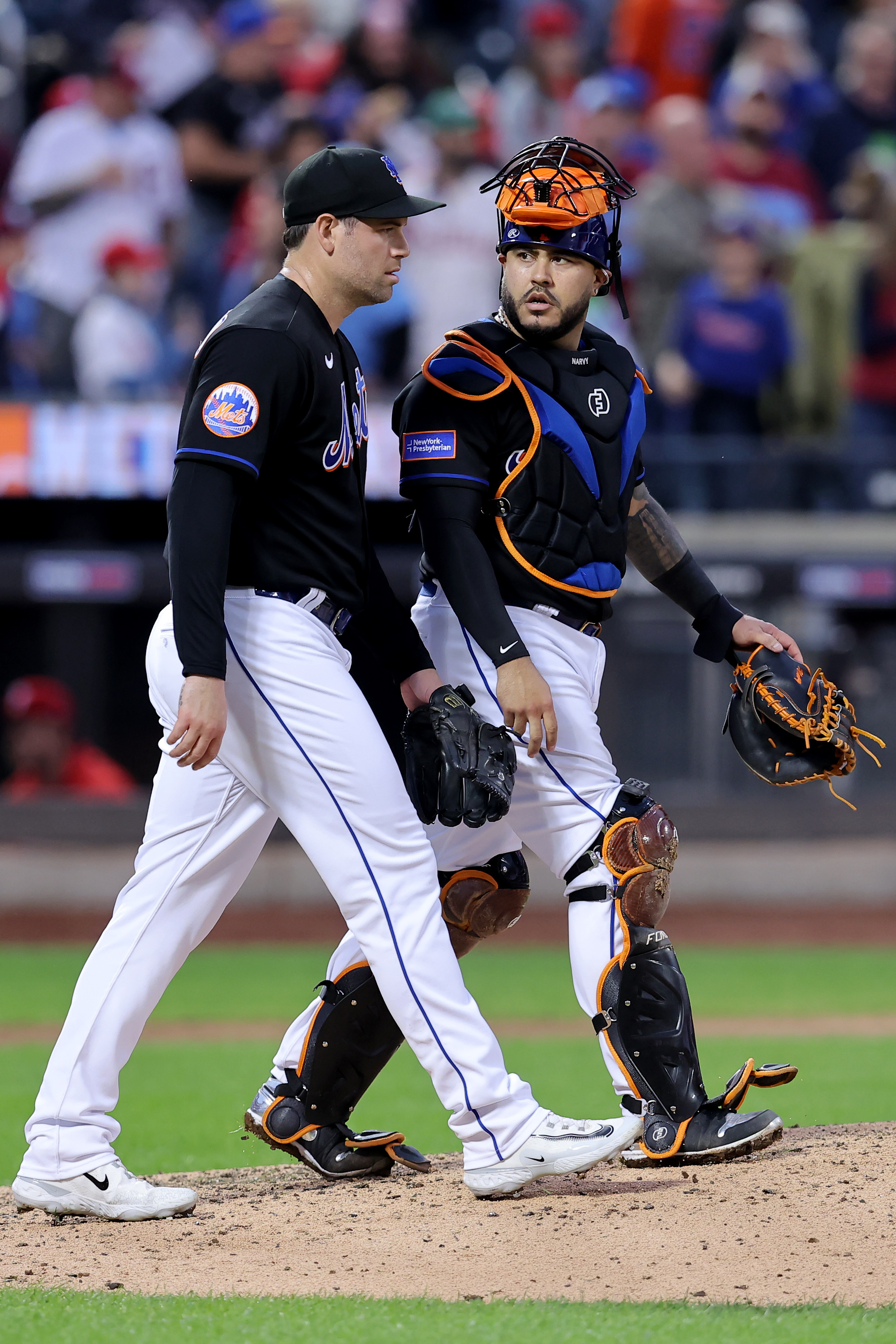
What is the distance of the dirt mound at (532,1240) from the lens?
2.74 m

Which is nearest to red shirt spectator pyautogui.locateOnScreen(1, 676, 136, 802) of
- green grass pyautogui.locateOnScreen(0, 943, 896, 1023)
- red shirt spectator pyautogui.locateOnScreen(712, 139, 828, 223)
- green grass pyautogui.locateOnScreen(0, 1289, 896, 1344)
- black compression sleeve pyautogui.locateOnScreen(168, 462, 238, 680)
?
green grass pyautogui.locateOnScreen(0, 943, 896, 1023)

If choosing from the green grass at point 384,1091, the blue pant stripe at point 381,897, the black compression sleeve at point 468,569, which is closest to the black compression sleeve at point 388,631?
the black compression sleeve at point 468,569

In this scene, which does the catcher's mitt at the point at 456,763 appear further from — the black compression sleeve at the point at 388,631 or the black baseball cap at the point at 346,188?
the black baseball cap at the point at 346,188

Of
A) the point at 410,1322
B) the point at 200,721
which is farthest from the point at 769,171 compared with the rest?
the point at 410,1322

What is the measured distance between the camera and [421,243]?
9.62m

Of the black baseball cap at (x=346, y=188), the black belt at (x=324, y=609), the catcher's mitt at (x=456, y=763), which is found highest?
the black baseball cap at (x=346, y=188)

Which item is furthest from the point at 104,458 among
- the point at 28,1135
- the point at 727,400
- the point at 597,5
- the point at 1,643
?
the point at 28,1135

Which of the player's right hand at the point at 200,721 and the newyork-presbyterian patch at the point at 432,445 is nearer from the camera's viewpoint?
the player's right hand at the point at 200,721

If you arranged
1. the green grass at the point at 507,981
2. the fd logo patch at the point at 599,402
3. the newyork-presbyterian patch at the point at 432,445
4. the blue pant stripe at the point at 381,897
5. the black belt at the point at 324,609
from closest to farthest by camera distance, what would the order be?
the blue pant stripe at the point at 381,897 < the black belt at the point at 324,609 < the newyork-presbyterian patch at the point at 432,445 < the fd logo patch at the point at 599,402 < the green grass at the point at 507,981

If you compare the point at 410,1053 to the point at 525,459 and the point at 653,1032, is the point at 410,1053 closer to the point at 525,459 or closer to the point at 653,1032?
the point at 653,1032

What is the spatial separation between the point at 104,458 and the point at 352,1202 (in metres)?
6.71

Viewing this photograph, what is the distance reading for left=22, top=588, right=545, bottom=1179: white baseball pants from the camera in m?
3.02

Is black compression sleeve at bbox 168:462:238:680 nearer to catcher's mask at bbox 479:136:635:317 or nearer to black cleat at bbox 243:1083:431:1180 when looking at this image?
catcher's mask at bbox 479:136:635:317

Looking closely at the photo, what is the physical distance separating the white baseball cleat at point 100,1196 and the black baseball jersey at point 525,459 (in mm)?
1278
